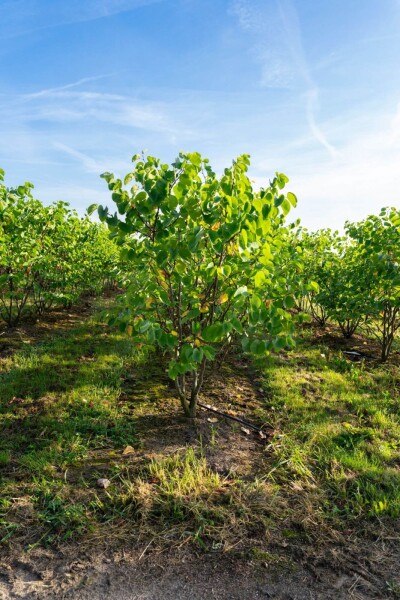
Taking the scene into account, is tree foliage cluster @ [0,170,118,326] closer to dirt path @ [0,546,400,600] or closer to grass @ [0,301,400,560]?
grass @ [0,301,400,560]

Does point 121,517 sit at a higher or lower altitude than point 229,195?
lower

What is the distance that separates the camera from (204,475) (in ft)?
9.80

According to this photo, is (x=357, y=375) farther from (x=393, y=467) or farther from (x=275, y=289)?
(x=275, y=289)

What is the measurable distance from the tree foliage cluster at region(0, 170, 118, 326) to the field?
5.81ft

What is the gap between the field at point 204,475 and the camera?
2318mm

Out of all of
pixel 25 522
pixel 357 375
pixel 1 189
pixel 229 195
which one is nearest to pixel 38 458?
pixel 25 522

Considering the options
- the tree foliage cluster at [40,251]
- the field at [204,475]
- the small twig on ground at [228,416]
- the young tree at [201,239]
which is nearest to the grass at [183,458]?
the field at [204,475]

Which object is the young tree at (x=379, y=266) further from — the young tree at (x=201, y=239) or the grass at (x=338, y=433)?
the young tree at (x=201, y=239)

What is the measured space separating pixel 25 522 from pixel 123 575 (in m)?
0.84

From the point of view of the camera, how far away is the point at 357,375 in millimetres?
5406

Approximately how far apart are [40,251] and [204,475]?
5.23 m

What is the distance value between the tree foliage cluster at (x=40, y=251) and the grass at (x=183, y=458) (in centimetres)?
165

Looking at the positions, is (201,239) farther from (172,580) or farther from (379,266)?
(379,266)

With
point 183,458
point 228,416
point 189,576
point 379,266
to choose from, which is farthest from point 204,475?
point 379,266
